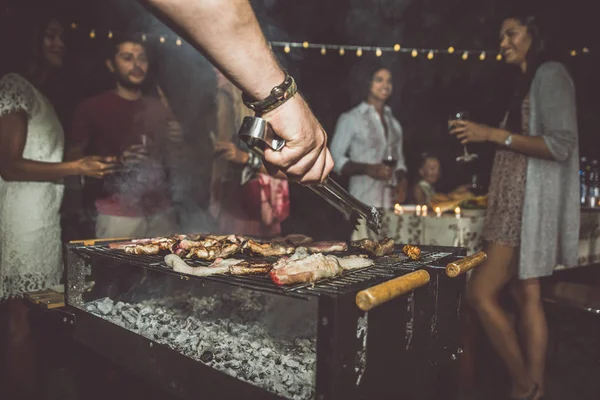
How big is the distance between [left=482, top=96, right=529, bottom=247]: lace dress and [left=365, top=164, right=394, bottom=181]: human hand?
1.40 metres

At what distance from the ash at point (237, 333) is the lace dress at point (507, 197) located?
1773mm

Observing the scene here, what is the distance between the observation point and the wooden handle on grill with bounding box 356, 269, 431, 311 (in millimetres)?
1293

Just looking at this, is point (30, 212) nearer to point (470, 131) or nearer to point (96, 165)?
point (96, 165)

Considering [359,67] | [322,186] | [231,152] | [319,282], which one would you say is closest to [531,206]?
[322,186]

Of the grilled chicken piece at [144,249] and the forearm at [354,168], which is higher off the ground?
the forearm at [354,168]

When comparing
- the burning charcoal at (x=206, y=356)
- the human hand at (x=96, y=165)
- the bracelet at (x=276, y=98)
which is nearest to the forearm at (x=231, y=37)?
the bracelet at (x=276, y=98)

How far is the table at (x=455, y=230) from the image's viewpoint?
3.80 metres

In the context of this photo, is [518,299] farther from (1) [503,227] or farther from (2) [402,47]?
(2) [402,47]

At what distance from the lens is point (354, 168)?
4984 millimetres

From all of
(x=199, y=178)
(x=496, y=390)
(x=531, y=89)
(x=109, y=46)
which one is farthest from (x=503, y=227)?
(x=109, y=46)

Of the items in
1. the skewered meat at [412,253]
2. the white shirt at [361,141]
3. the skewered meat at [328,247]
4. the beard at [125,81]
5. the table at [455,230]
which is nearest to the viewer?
the skewered meat at [412,253]

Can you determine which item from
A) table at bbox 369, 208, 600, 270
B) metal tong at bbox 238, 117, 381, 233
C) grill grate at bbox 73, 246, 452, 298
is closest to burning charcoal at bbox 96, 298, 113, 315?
grill grate at bbox 73, 246, 452, 298

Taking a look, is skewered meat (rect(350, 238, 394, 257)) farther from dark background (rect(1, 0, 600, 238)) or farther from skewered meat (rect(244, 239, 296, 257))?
dark background (rect(1, 0, 600, 238))

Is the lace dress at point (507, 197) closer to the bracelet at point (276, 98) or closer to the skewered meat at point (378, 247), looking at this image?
the skewered meat at point (378, 247)
